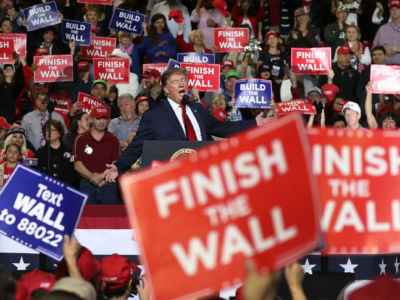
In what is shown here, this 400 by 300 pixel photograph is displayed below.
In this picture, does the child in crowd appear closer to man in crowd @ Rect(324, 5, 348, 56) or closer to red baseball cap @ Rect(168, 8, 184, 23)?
red baseball cap @ Rect(168, 8, 184, 23)

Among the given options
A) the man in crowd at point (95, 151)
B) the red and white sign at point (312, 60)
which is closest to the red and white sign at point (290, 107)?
the red and white sign at point (312, 60)

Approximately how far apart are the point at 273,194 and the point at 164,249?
1.40 feet

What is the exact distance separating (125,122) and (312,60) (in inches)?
109

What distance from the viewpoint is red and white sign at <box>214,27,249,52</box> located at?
1484cm

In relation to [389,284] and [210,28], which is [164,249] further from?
[210,28]

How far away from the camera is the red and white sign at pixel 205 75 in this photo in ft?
43.7

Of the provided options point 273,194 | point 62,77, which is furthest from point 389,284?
point 62,77

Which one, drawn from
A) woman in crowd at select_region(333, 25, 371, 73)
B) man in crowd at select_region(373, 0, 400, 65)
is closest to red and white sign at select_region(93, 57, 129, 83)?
woman in crowd at select_region(333, 25, 371, 73)

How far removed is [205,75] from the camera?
1335 centimetres

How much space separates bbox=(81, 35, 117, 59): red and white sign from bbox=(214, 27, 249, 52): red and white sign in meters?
1.44

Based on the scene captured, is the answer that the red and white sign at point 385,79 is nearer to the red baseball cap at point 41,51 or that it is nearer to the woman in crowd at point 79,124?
the woman in crowd at point 79,124

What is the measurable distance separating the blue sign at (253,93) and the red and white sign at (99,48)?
8.79ft

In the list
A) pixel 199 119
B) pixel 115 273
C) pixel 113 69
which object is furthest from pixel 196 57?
pixel 115 273

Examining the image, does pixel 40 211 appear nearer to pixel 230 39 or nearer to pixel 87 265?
pixel 87 265
